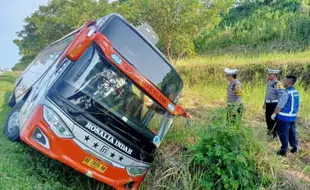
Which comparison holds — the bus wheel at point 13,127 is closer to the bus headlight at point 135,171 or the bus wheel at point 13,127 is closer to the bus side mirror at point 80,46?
the bus side mirror at point 80,46

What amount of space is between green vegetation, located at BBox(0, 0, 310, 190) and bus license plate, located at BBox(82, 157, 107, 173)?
0.56 metres

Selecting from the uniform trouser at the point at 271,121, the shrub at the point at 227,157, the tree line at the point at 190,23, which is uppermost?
the tree line at the point at 190,23

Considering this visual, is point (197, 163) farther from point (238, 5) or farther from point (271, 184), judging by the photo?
point (238, 5)

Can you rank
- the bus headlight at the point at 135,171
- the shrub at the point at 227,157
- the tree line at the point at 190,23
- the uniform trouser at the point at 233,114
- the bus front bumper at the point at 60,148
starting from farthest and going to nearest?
the tree line at the point at 190,23 → the uniform trouser at the point at 233,114 → the bus headlight at the point at 135,171 → the shrub at the point at 227,157 → the bus front bumper at the point at 60,148

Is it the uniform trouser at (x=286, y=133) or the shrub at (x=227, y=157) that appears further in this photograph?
the uniform trouser at (x=286, y=133)

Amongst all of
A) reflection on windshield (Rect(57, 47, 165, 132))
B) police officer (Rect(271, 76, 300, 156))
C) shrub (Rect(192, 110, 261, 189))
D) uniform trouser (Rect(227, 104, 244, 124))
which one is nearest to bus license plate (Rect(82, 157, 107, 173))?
reflection on windshield (Rect(57, 47, 165, 132))

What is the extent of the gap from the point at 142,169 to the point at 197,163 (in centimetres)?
84

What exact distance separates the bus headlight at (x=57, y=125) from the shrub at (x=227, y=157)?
185cm

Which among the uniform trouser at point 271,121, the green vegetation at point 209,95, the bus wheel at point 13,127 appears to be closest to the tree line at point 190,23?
the green vegetation at point 209,95

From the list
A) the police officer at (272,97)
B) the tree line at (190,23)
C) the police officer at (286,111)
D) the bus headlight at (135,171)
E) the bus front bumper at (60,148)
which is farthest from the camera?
the tree line at (190,23)

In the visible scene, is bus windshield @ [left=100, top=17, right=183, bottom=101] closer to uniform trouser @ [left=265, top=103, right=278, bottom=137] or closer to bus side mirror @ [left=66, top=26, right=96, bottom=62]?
bus side mirror @ [left=66, top=26, right=96, bottom=62]

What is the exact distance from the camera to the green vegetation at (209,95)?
463 cm

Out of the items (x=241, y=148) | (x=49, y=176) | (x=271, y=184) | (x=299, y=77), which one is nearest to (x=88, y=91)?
(x=49, y=176)

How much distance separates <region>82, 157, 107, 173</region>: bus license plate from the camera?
4.47m
